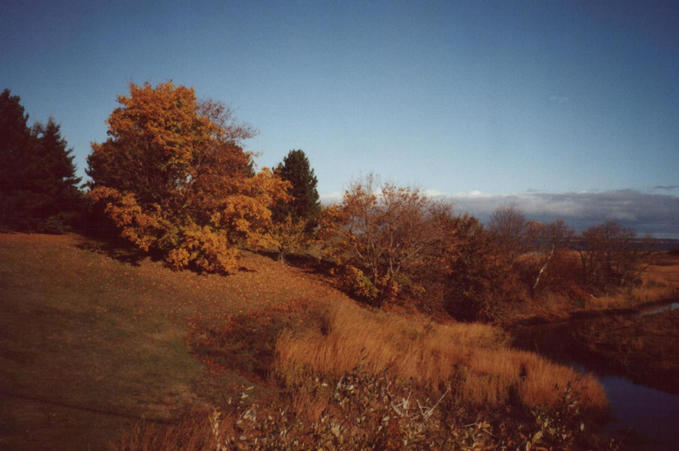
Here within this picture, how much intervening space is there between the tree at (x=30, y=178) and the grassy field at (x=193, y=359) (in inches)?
210

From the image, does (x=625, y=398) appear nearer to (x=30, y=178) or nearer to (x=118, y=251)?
(x=118, y=251)

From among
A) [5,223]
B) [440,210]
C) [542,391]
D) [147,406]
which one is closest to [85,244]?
[5,223]

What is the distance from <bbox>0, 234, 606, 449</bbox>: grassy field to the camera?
14.1ft

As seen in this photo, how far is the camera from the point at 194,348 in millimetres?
8828

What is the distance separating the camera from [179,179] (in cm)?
1569

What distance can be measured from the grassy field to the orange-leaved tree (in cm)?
197

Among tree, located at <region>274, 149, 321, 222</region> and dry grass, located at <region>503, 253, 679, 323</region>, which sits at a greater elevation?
tree, located at <region>274, 149, 321, 222</region>

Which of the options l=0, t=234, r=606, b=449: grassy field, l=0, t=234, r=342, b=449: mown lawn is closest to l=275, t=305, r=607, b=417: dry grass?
l=0, t=234, r=606, b=449: grassy field

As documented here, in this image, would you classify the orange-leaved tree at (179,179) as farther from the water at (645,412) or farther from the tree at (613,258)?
the tree at (613,258)

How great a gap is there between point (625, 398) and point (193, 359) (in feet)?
49.2

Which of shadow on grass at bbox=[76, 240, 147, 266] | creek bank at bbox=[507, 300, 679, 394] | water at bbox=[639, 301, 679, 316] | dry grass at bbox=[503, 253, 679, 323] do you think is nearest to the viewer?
creek bank at bbox=[507, 300, 679, 394]

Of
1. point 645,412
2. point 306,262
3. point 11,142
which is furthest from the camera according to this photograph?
point 306,262

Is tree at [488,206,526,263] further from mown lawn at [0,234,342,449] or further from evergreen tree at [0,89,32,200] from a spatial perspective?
evergreen tree at [0,89,32,200]

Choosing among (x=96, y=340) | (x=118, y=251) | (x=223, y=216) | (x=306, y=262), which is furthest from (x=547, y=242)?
(x=118, y=251)
